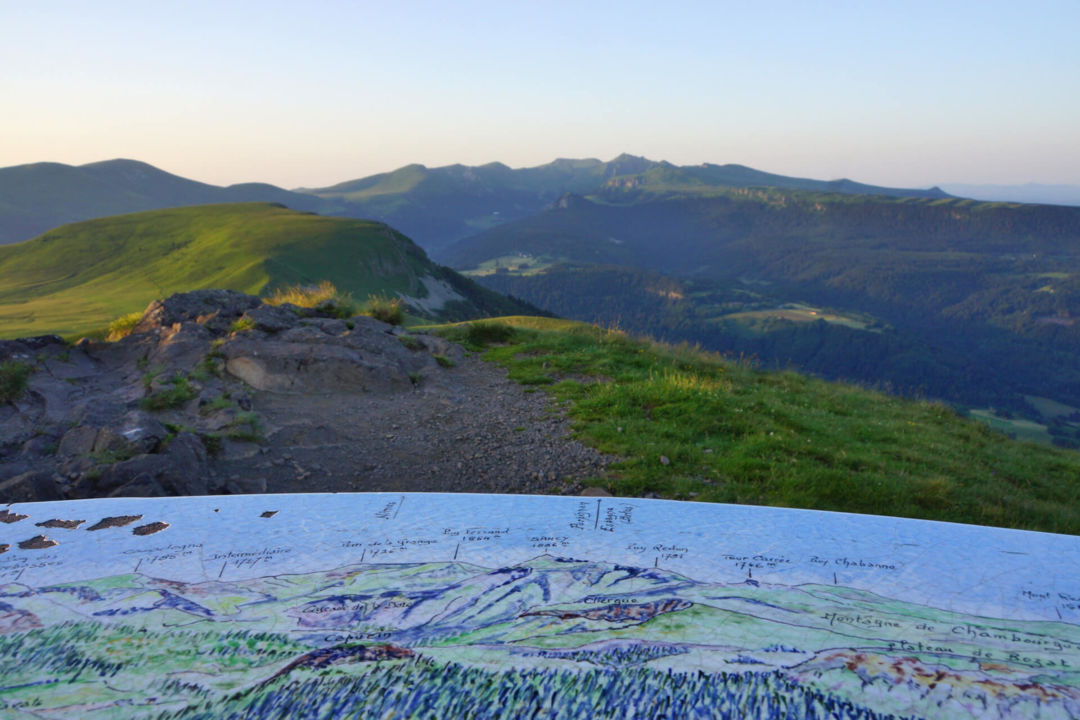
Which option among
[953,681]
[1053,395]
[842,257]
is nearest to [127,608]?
[953,681]

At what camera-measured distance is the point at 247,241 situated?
45.7m

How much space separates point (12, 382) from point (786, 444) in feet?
29.9

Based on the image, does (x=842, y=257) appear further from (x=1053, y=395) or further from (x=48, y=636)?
(x=48, y=636)

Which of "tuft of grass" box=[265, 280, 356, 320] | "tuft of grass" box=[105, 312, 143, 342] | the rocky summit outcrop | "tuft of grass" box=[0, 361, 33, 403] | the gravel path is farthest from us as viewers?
"tuft of grass" box=[265, 280, 356, 320]

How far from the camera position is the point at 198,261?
42.3 m

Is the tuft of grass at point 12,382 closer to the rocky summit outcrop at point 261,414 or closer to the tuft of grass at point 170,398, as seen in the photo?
the rocky summit outcrop at point 261,414

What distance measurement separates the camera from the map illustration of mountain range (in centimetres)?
189

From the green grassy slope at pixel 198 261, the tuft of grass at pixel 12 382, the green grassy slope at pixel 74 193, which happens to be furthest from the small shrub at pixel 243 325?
the green grassy slope at pixel 74 193

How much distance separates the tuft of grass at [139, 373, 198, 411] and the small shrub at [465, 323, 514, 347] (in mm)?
5949

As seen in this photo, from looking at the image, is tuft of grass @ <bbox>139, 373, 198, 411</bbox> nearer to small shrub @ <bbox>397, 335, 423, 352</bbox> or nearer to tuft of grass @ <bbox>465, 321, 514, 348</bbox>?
small shrub @ <bbox>397, 335, 423, 352</bbox>

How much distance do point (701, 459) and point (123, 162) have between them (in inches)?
8919

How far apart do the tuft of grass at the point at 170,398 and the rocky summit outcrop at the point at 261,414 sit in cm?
2

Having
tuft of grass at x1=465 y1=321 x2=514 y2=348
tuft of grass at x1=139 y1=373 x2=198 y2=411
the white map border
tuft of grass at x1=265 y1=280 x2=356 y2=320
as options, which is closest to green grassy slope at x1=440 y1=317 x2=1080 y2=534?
tuft of grass at x1=465 y1=321 x2=514 y2=348

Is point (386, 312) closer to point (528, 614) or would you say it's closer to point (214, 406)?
point (214, 406)
